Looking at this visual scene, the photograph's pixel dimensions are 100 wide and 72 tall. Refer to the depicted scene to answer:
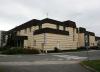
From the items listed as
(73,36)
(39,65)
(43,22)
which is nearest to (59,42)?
(43,22)

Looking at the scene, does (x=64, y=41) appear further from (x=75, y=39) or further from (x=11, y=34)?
(x=11, y=34)

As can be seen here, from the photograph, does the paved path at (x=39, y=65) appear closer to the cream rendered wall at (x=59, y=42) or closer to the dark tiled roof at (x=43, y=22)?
the cream rendered wall at (x=59, y=42)

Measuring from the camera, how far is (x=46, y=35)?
5631 centimetres

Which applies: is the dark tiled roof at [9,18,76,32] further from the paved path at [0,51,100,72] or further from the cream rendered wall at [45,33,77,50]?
the paved path at [0,51,100,72]

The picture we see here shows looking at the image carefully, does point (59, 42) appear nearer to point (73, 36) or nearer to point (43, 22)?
point (43, 22)

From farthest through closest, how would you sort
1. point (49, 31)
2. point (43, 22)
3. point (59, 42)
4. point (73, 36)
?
point (73, 36), point (59, 42), point (43, 22), point (49, 31)

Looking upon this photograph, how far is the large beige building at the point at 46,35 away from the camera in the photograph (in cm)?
5712

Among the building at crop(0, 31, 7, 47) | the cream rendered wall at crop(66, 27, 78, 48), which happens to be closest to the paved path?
the cream rendered wall at crop(66, 27, 78, 48)

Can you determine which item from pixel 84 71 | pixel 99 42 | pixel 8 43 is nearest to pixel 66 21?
pixel 8 43

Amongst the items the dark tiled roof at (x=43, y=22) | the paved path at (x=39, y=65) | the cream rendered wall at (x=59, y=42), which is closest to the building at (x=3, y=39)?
the dark tiled roof at (x=43, y=22)

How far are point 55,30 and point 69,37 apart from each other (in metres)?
7.51

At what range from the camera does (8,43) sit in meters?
69.9

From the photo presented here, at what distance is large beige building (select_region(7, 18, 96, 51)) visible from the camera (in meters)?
57.1

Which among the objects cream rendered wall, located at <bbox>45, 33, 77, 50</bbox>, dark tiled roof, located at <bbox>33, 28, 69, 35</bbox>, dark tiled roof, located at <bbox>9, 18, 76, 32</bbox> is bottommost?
cream rendered wall, located at <bbox>45, 33, 77, 50</bbox>
